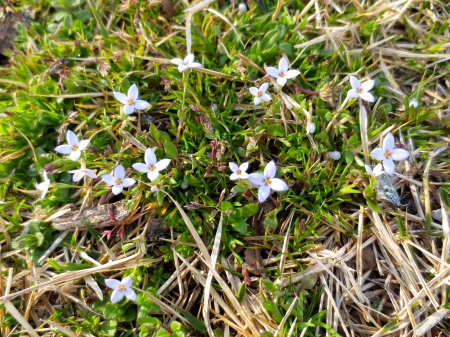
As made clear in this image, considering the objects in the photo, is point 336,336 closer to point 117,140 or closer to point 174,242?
point 174,242

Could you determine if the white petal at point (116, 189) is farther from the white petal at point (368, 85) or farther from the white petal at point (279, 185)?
the white petal at point (368, 85)

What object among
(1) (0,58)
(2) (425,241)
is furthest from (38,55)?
(2) (425,241)

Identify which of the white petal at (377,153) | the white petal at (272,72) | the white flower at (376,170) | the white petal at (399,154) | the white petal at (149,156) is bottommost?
the white flower at (376,170)

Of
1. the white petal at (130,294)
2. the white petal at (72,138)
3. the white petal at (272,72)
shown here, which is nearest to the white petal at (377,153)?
the white petal at (272,72)

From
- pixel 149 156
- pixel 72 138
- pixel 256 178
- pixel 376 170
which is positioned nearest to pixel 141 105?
pixel 149 156

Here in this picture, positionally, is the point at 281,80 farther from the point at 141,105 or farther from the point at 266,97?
the point at 141,105

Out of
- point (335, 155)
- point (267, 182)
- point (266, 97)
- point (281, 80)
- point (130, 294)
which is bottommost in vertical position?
point (130, 294)
